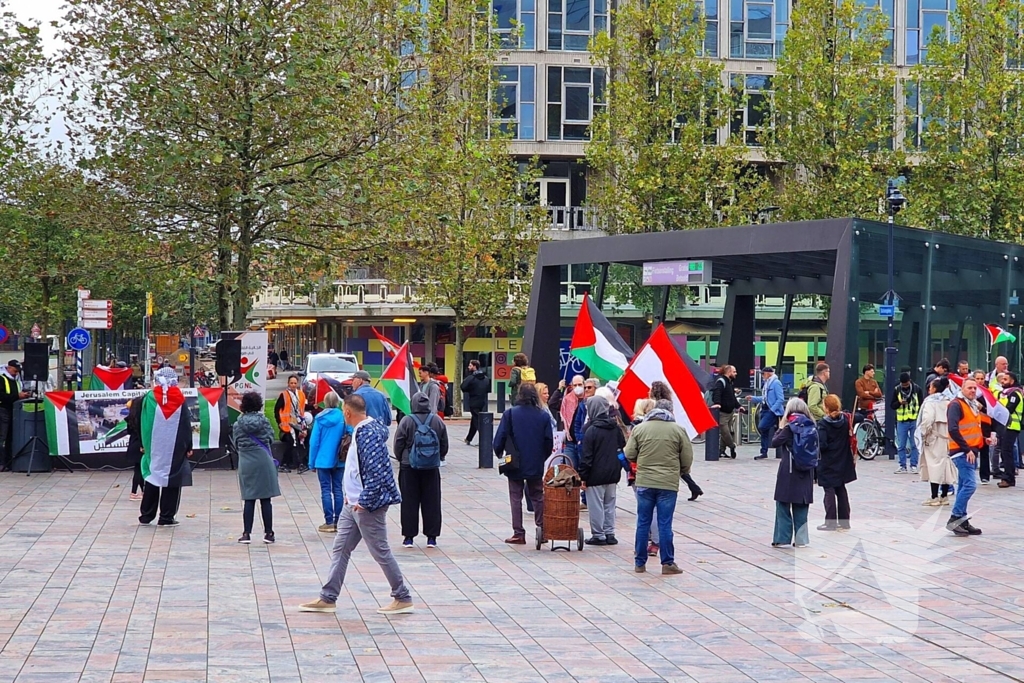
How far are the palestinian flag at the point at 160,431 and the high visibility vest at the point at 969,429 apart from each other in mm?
8239

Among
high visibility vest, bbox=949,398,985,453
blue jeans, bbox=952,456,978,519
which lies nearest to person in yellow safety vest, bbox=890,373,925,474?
high visibility vest, bbox=949,398,985,453

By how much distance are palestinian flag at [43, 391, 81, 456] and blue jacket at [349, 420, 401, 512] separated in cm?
1272

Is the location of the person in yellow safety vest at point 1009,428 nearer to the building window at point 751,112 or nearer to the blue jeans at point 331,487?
the blue jeans at point 331,487

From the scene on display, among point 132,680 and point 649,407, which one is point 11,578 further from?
point 649,407

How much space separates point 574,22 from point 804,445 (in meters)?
42.1

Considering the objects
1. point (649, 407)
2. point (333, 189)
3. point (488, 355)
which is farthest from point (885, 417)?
point (488, 355)

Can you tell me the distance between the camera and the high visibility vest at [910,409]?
2259 centimetres

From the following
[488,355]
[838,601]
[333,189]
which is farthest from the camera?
[488,355]

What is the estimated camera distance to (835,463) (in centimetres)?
1469

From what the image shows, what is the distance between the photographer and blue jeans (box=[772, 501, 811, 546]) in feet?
45.7

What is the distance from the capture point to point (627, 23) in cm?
4341

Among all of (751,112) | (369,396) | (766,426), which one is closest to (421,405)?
(369,396)

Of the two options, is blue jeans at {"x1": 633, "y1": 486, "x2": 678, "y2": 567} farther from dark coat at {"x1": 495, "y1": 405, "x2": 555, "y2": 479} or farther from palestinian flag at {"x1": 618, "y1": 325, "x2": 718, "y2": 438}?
palestinian flag at {"x1": 618, "y1": 325, "x2": 718, "y2": 438}

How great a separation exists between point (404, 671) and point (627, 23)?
3720 centimetres
